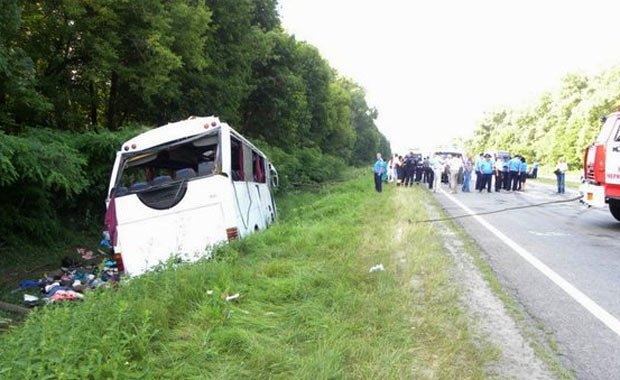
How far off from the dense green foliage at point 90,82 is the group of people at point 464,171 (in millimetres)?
5794

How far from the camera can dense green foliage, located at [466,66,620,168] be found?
4900 centimetres

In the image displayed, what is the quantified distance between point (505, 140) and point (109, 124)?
9507cm

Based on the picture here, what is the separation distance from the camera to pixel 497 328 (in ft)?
15.0

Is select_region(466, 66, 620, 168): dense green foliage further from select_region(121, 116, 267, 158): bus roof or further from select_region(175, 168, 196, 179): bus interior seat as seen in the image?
select_region(175, 168, 196, 179): bus interior seat

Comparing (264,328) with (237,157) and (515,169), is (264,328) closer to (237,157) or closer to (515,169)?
(237,157)

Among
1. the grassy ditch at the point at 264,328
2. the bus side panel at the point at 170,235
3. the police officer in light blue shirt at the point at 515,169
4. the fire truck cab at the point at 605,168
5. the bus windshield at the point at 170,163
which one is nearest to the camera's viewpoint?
the grassy ditch at the point at 264,328

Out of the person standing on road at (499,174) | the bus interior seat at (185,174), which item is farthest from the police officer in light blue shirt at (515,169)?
the bus interior seat at (185,174)

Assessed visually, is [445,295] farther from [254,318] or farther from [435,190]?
[435,190]

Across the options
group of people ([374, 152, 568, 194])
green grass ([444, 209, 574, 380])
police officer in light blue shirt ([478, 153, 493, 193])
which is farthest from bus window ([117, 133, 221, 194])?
police officer in light blue shirt ([478, 153, 493, 193])

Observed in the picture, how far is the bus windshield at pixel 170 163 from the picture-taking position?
8.63 m

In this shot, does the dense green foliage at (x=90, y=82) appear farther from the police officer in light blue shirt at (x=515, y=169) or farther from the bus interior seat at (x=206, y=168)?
the police officer in light blue shirt at (x=515, y=169)

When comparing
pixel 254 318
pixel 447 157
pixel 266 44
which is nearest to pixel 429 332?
pixel 254 318

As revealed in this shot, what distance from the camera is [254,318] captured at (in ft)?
14.7

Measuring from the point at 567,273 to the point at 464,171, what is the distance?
59.0ft
